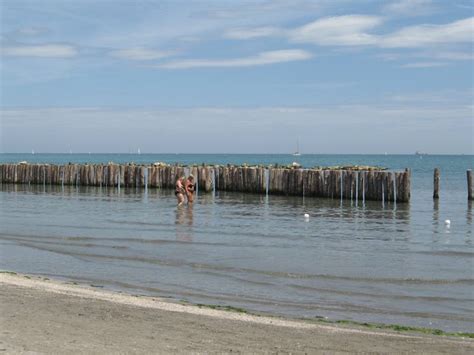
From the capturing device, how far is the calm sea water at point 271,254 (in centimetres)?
1095

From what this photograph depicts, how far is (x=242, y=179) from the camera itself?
34.8 metres

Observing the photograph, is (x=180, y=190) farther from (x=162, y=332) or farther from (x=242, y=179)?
(x=162, y=332)

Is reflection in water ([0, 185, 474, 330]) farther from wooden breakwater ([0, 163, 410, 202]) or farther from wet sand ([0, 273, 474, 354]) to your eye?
wooden breakwater ([0, 163, 410, 202])

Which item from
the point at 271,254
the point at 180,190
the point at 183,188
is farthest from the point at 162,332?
the point at 183,188

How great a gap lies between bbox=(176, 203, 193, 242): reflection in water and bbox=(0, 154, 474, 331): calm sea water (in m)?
0.04

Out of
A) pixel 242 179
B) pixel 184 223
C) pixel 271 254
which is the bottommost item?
pixel 271 254

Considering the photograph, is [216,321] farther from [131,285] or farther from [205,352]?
[131,285]

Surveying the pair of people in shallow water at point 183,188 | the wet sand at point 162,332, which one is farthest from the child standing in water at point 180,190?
the wet sand at point 162,332

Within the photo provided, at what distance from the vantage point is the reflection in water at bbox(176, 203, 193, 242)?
725 inches

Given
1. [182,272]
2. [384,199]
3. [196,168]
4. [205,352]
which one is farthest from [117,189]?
[205,352]

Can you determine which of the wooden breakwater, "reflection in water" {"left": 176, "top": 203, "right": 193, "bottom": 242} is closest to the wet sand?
"reflection in water" {"left": 176, "top": 203, "right": 193, "bottom": 242}

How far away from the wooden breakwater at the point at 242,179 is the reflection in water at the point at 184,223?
6337mm

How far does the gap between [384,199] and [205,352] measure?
77.0 ft

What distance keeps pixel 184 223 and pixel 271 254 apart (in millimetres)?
6768
